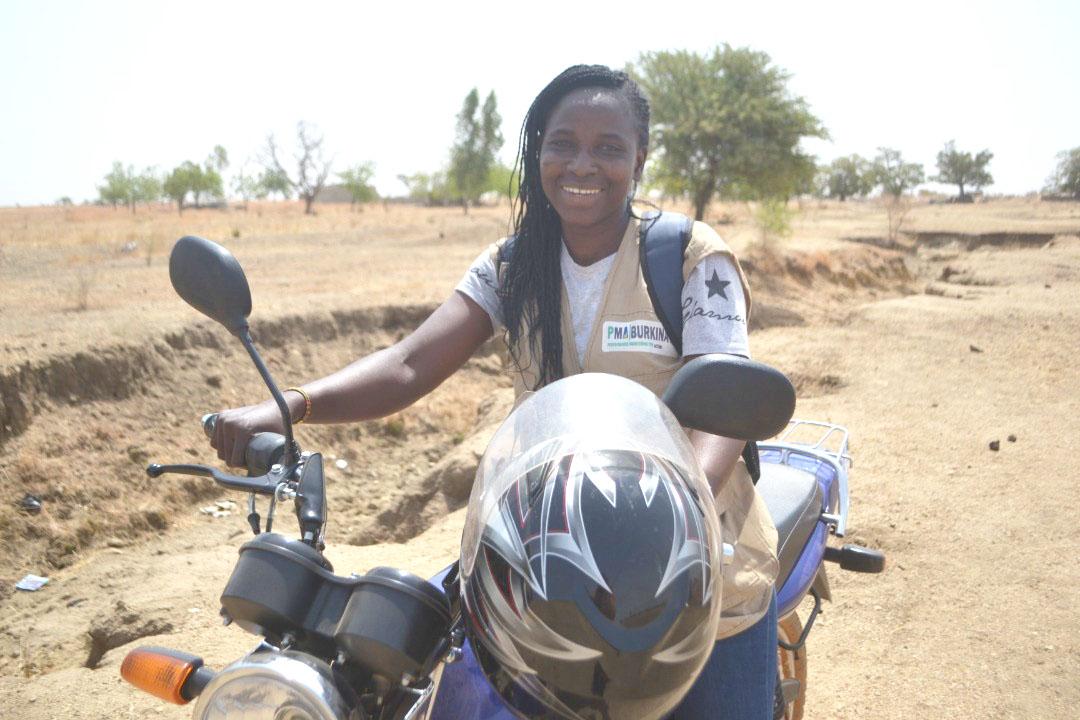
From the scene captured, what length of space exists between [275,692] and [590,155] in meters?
1.55

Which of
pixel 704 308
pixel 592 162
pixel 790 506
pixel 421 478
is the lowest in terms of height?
pixel 421 478

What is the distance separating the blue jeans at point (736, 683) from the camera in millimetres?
1949

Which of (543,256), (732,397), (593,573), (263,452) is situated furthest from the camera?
(543,256)

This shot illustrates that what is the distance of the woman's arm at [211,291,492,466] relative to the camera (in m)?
1.79

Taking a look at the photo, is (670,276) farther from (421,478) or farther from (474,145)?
(474,145)

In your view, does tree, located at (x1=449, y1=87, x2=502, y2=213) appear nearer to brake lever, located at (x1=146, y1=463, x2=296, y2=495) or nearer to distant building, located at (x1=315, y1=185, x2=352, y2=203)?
distant building, located at (x1=315, y1=185, x2=352, y2=203)

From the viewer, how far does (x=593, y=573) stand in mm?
1104

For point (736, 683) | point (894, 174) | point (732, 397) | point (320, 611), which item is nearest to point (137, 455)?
point (736, 683)

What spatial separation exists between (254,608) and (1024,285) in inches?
648

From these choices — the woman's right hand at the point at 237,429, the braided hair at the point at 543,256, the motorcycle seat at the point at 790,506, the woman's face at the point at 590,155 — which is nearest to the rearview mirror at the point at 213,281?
the woman's right hand at the point at 237,429

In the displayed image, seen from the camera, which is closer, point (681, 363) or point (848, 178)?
point (681, 363)

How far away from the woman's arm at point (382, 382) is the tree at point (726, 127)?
1613cm

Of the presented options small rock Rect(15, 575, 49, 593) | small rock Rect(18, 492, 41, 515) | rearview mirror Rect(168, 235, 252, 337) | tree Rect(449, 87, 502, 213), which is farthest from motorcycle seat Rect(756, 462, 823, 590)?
tree Rect(449, 87, 502, 213)

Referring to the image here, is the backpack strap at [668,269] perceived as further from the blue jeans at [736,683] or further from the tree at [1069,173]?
the tree at [1069,173]
